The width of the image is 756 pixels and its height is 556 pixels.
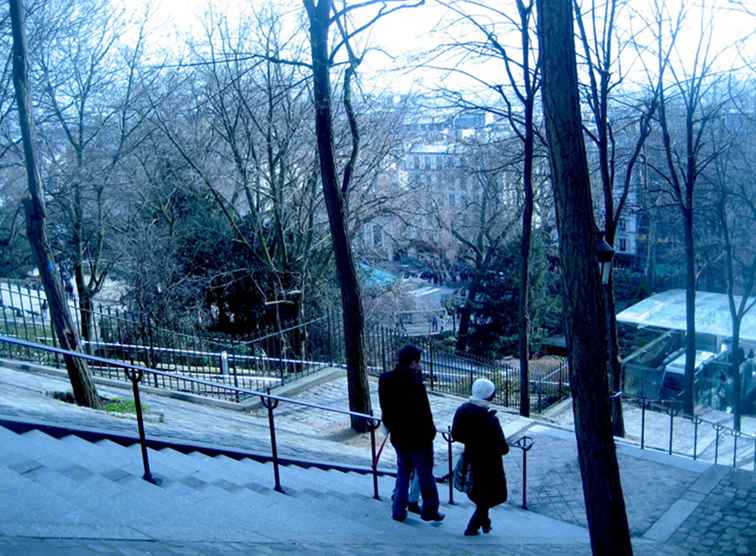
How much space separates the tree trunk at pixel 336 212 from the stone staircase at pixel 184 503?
3862 mm

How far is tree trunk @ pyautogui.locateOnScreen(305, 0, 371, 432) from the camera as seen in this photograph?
32.6 ft

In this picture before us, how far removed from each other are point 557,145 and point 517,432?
6.56m

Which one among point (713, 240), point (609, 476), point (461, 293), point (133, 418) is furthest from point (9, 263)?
point (713, 240)

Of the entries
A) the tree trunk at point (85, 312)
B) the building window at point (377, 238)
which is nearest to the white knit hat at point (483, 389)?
the tree trunk at point (85, 312)

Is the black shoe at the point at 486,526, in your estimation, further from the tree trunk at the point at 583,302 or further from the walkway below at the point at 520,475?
the tree trunk at the point at 583,302

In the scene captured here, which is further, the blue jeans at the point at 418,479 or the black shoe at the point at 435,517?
the black shoe at the point at 435,517

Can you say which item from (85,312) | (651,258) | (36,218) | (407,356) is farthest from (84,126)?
(651,258)

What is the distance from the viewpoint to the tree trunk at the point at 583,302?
5.01 metres

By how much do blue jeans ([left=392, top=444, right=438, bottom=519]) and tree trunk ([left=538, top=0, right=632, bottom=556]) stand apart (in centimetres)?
128

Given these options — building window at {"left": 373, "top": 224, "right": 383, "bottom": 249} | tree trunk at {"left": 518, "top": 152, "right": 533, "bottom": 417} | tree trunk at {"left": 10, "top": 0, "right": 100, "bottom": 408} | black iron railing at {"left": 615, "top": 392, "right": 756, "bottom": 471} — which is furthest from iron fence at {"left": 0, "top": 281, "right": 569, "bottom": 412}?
building window at {"left": 373, "top": 224, "right": 383, "bottom": 249}

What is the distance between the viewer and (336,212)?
10.2 metres

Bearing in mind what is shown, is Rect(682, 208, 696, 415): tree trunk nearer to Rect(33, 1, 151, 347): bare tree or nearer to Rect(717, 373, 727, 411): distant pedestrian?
Rect(717, 373, 727, 411): distant pedestrian

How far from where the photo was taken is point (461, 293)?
3331cm

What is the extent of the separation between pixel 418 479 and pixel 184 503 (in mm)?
2112
